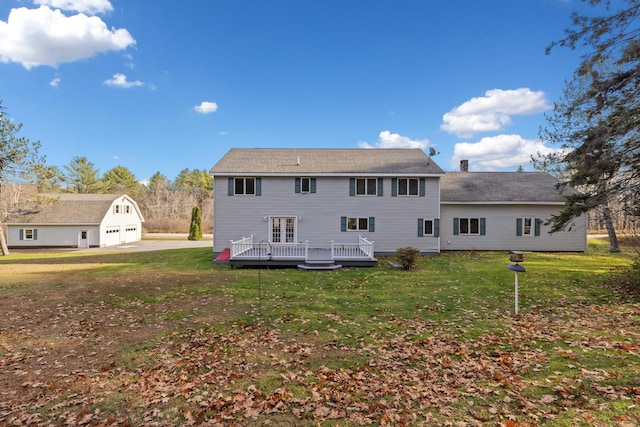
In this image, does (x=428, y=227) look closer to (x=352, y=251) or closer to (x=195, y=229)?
(x=352, y=251)

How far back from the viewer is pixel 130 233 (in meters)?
36.9

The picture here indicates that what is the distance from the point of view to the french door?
61.3 ft

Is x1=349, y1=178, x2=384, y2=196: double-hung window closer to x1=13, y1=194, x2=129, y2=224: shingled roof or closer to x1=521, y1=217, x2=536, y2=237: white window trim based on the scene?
x1=521, y1=217, x2=536, y2=237: white window trim

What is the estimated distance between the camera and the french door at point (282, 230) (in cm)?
1869

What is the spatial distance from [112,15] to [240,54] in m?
9.00

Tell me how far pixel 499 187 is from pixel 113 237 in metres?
38.9

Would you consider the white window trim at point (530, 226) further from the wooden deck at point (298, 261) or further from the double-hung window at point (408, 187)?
the wooden deck at point (298, 261)

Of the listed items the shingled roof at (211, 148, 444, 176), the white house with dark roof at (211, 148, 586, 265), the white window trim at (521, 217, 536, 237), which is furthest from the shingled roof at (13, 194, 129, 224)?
the white window trim at (521, 217, 536, 237)

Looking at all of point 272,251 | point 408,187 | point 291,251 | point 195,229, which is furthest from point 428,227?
point 195,229

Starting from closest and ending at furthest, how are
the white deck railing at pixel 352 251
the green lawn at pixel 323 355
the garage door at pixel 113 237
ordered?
the green lawn at pixel 323 355 → the white deck railing at pixel 352 251 → the garage door at pixel 113 237

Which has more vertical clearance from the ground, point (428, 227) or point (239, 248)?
point (428, 227)

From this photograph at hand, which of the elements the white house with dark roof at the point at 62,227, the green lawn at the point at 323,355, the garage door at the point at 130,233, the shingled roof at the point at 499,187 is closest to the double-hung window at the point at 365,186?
the shingled roof at the point at 499,187

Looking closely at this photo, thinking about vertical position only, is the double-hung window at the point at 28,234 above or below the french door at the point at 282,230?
below

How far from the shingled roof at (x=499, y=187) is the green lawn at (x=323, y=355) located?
9991 millimetres
